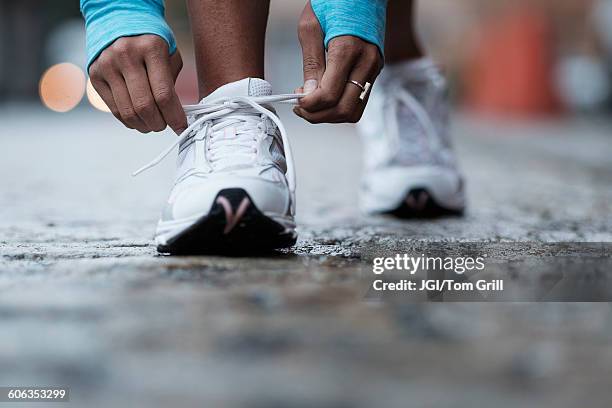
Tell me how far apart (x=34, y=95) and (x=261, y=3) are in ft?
51.0

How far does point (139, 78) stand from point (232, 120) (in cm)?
15

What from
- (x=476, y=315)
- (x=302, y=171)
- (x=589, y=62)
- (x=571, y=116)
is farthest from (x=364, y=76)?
(x=589, y=62)

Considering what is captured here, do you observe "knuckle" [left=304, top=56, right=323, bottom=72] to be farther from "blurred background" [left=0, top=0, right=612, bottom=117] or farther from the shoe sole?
"blurred background" [left=0, top=0, right=612, bottom=117]

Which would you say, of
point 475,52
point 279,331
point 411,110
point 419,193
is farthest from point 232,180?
point 475,52

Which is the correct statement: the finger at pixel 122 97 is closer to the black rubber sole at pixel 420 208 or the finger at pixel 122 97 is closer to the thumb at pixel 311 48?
the thumb at pixel 311 48

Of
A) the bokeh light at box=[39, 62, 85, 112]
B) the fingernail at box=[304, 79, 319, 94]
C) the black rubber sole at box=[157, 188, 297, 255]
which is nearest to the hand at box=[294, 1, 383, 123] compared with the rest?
the fingernail at box=[304, 79, 319, 94]

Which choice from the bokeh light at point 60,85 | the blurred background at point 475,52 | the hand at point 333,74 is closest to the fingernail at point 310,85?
the hand at point 333,74

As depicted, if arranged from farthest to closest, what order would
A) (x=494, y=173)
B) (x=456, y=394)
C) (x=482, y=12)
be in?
(x=482, y=12)
(x=494, y=173)
(x=456, y=394)

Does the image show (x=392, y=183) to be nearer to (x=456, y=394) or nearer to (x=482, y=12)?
(x=456, y=394)

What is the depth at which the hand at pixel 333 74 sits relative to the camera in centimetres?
110

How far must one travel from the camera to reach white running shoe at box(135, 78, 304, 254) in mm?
1055

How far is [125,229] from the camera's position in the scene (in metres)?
1.48

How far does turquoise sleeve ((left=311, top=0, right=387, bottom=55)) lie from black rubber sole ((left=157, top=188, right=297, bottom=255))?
267 mm

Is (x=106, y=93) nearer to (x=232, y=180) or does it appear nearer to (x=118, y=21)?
(x=118, y=21)
